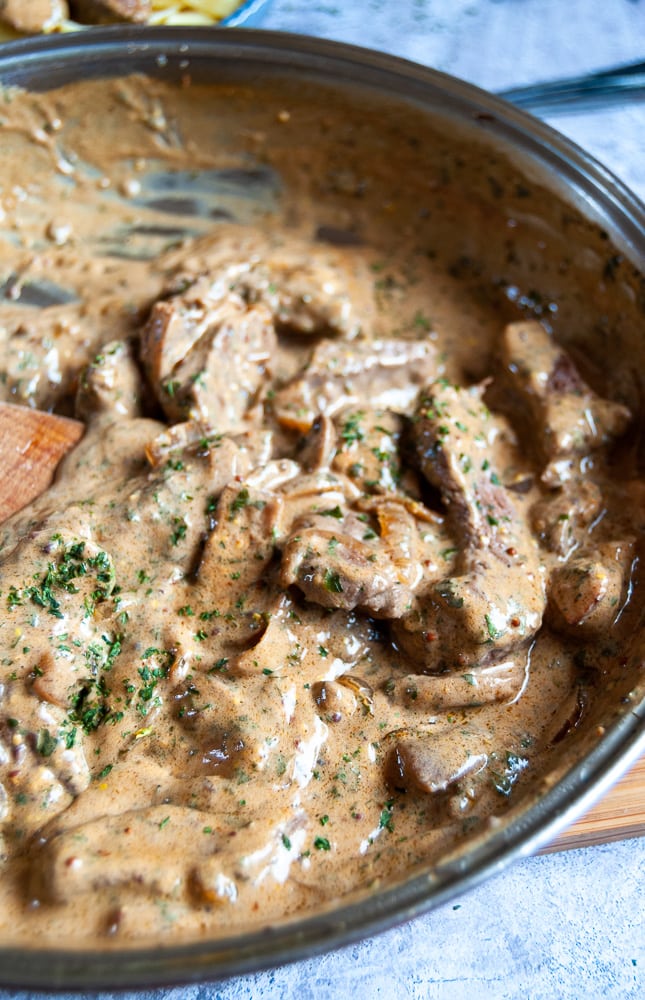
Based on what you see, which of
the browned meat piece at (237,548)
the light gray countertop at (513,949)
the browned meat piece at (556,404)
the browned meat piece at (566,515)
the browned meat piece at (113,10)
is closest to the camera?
the light gray countertop at (513,949)

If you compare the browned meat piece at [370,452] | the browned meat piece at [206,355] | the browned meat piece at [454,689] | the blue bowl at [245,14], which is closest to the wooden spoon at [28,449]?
the browned meat piece at [206,355]

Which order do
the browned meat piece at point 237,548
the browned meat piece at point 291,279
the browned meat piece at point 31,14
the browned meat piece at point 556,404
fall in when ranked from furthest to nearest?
1. the browned meat piece at point 31,14
2. the browned meat piece at point 291,279
3. the browned meat piece at point 556,404
4. the browned meat piece at point 237,548

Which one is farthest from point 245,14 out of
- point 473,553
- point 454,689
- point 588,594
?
point 454,689

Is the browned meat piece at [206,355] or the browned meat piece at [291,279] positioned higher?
the browned meat piece at [291,279]

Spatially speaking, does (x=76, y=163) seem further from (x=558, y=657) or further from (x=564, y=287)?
(x=558, y=657)

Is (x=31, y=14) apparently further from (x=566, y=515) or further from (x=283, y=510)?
(x=566, y=515)

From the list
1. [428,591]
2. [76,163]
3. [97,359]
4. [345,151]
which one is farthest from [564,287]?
[76,163]

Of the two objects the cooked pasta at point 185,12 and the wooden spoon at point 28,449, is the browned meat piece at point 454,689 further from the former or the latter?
the cooked pasta at point 185,12

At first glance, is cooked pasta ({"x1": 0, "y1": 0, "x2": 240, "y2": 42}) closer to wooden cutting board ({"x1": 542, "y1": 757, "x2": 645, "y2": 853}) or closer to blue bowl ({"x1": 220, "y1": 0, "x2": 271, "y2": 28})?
blue bowl ({"x1": 220, "y1": 0, "x2": 271, "y2": 28})
